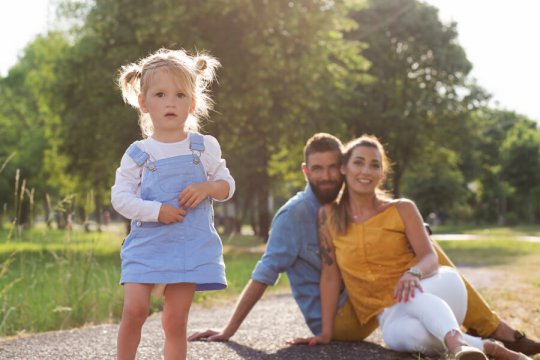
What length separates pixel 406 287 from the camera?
472cm

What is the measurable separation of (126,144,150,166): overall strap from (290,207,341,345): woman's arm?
1.99m

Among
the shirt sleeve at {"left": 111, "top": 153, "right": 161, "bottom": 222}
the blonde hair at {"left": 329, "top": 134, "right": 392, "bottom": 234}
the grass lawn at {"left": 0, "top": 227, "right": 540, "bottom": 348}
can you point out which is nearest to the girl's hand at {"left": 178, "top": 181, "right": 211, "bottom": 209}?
the shirt sleeve at {"left": 111, "top": 153, "right": 161, "bottom": 222}

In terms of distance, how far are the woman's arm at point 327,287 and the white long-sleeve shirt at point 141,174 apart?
1.71 metres

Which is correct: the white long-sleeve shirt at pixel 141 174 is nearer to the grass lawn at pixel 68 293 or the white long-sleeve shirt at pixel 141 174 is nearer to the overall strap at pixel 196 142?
the overall strap at pixel 196 142

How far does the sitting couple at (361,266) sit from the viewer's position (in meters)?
4.91

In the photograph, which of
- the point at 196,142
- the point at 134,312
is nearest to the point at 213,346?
the point at 134,312

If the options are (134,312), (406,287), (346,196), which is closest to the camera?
(134,312)

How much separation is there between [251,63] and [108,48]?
12.9 ft

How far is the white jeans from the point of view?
454 centimetres

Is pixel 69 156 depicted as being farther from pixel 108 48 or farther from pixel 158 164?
pixel 158 164

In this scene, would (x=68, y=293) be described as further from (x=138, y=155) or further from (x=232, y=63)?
(x=232, y=63)

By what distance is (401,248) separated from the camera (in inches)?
201

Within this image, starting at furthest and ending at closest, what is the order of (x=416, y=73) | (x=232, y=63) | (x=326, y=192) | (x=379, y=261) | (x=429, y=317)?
(x=416, y=73), (x=232, y=63), (x=326, y=192), (x=379, y=261), (x=429, y=317)

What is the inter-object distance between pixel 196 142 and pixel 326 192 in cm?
186
